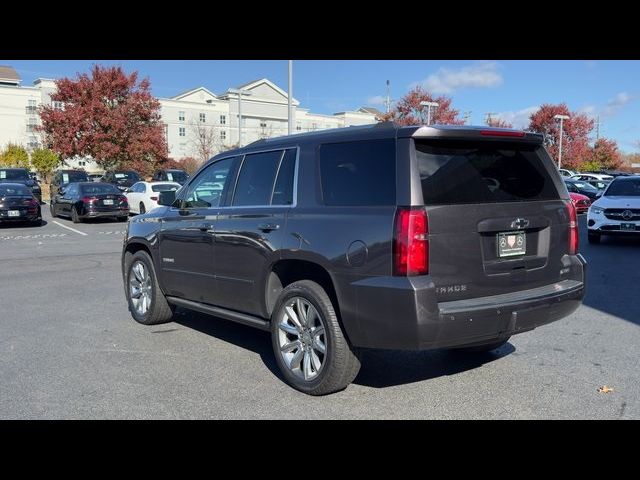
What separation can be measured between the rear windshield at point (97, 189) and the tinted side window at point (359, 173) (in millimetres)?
18753

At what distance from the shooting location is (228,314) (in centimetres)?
573

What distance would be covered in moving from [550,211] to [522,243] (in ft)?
1.44

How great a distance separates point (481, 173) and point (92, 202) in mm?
18988

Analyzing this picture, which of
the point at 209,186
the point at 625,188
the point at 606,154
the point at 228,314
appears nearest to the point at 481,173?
the point at 228,314

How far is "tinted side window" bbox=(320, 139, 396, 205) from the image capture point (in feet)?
14.3

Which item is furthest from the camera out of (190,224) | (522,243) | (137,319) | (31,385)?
(137,319)

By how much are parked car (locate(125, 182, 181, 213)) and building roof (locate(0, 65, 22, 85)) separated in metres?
61.1

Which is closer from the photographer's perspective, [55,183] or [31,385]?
[31,385]

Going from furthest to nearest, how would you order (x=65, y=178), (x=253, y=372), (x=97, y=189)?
1. (x=65, y=178)
2. (x=97, y=189)
3. (x=253, y=372)

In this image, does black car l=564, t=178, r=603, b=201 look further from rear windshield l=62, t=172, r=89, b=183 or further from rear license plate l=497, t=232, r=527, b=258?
rear windshield l=62, t=172, r=89, b=183

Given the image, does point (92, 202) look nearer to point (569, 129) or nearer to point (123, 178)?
point (123, 178)
